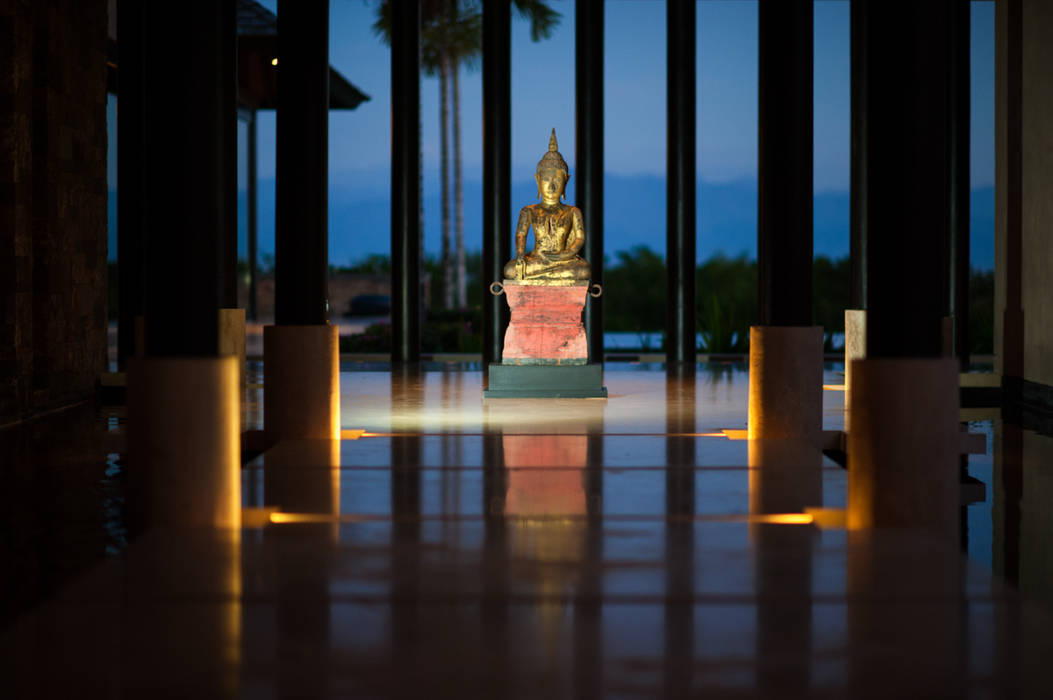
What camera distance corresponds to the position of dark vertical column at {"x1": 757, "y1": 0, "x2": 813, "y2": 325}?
29.9 feet

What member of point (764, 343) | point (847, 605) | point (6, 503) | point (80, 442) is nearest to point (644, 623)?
point (847, 605)

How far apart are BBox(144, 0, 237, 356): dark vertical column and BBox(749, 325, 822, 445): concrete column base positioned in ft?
15.3

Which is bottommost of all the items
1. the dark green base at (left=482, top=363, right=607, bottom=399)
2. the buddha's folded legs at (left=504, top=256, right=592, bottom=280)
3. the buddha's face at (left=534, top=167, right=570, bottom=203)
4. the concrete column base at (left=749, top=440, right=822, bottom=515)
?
the concrete column base at (left=749, top=440, right=822, bottom=515)

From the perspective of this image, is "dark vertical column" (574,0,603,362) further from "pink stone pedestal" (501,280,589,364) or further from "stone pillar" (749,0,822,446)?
"stone pillar" (749,0,822,446)

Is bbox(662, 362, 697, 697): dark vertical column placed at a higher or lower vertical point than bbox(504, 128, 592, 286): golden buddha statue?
lower

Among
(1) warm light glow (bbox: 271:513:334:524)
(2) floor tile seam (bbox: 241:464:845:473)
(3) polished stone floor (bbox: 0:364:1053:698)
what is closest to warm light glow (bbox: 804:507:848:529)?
(3) polished stone floor (bbox: 0:364:1053:698)

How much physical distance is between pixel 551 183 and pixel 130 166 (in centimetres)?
594

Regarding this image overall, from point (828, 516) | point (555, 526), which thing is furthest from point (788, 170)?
point (555, 526)

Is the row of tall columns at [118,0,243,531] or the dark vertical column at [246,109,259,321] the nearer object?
the row of tall columns at [118,0,243,531]

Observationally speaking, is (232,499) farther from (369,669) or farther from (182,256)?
(369,669)

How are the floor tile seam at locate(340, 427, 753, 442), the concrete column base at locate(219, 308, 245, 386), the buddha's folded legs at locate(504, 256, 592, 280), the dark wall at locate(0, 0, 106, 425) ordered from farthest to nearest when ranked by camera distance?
the buddha's folded legs at locate(504, 256, 592, 280) → the concrete column base at locate(219, 308, 245, 386) → the dark wall at locate(0, 0, 106, 425) → the floor tile seam at locate(340, 427, 753, 442)

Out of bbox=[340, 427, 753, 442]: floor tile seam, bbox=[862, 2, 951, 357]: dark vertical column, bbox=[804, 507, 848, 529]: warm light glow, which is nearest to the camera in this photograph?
bbox=[862, 2, 951, 357]: dark vertical column

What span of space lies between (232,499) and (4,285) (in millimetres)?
6046

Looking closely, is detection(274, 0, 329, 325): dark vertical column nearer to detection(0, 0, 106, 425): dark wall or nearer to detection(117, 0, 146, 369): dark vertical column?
detection(0, 0, 106, 425): dark wall
